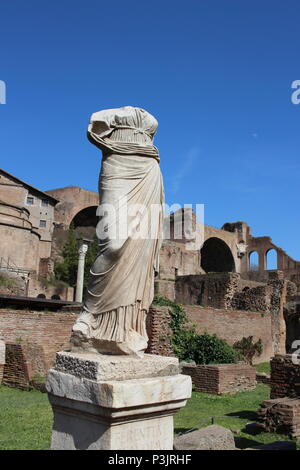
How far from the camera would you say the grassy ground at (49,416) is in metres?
6.15

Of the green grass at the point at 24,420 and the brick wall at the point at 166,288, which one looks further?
the brick wall at the point at 166,288

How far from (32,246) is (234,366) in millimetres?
19550

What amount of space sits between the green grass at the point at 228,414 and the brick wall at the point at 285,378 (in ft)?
2.37

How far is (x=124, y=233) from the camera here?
2.84 metres

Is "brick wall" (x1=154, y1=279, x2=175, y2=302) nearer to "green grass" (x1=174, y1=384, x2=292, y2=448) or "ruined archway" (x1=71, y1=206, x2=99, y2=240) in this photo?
"green grass" (x1=174, y1=384, x2=292, y2=448)

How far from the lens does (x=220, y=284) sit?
82.9 feet

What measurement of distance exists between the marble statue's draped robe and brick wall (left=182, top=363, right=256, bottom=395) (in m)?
9.50

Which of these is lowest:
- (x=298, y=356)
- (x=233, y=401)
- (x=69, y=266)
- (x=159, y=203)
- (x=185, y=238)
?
(x=233, y=401)

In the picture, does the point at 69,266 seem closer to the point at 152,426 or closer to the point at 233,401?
the point at 233,401

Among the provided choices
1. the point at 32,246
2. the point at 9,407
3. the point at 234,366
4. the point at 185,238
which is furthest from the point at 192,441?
the point at 185,238

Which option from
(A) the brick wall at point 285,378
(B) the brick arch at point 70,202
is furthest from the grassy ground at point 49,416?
(B) the brick arch at point 70,202

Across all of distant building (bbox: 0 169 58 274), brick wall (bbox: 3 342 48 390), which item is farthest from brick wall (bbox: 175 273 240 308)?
brick wall (bbox: 3 342 48 390)

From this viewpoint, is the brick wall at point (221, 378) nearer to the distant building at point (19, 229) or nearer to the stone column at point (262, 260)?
the distant building at point (19, 229)

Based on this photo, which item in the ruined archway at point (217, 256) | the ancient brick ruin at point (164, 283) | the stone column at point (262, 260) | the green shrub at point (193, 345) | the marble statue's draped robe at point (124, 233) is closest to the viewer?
the marble statue's draped robe at point (124, 233)
